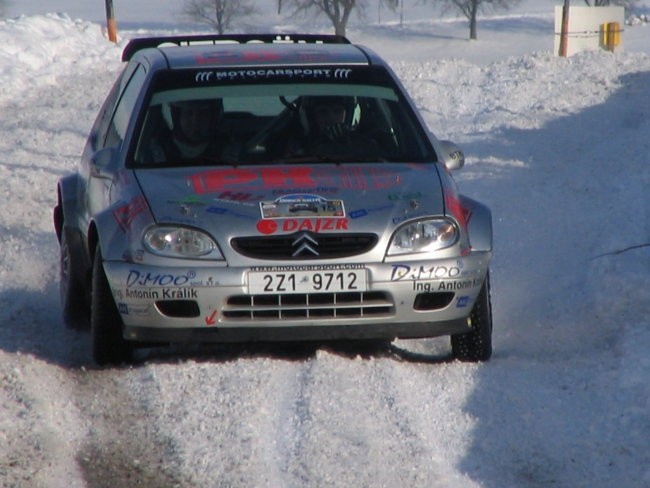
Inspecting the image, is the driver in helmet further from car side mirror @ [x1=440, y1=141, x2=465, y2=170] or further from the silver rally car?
car side mirror @ [x1=440, y1=141, x2=465, y2=170]

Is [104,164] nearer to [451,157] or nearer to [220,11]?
[451,157]

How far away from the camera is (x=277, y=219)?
19.0 feet

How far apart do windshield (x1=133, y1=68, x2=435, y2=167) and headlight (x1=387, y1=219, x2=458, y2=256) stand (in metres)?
0.71

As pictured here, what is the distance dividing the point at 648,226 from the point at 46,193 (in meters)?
5.79

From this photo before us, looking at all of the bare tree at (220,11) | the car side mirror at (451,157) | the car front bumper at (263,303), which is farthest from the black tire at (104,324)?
the bare tree at (220,11)

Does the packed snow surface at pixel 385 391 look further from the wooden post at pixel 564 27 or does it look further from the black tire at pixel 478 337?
the wooden post at pixel 564 27

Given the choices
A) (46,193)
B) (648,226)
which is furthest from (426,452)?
(46,193)

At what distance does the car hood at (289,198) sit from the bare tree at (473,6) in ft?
201

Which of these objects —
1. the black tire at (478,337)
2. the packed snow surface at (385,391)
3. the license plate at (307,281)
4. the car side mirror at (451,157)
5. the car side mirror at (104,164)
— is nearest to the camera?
the packed snow surface at (385,391)

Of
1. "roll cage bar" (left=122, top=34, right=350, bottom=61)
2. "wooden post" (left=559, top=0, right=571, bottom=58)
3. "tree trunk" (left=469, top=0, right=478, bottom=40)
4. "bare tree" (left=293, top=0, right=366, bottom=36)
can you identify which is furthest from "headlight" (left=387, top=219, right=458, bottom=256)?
"tree trunk" (left=469, top=0, right=478, bottom=40)

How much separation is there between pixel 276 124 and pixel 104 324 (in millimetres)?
1509

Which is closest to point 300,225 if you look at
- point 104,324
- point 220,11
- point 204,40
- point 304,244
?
point 304,244

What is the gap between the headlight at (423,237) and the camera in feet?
19.1

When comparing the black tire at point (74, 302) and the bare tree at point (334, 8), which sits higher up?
the black tire at point (74, 302)
